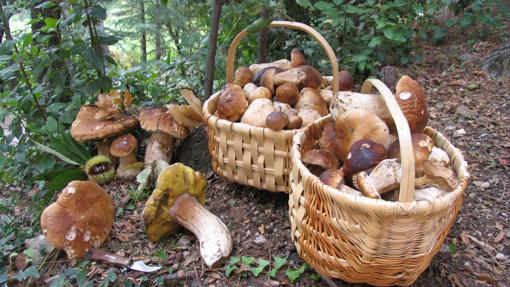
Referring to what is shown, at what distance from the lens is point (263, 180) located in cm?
209

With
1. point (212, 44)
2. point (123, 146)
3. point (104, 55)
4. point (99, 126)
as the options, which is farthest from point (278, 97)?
point (104, 55)

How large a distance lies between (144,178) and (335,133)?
46.3 inches

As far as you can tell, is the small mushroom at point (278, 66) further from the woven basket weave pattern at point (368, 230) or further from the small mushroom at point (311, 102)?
the woven basket weave pattern at point (368, 230)

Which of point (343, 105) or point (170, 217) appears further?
point (170, 217)

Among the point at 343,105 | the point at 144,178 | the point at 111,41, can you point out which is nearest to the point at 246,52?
the point at 111,41

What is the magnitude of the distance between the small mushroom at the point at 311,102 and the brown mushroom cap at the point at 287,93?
35mm

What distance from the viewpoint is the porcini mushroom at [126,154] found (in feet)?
8.05

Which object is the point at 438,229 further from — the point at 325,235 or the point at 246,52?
the point at 246,52

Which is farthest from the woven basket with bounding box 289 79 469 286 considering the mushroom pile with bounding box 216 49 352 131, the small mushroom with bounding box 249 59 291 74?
the small mushroom with bounding box 249 59 291 74

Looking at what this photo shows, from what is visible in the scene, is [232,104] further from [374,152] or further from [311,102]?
[374,152]

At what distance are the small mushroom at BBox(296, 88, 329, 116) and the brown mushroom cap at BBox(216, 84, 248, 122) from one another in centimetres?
29

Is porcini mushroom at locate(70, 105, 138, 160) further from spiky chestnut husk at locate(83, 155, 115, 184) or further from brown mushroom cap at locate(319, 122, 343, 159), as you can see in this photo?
brown mushroom cap at locate(319, 122, 343, 159)

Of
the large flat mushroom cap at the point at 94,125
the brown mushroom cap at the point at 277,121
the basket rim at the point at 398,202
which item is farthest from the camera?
the large flat mushroom cap at the point at 94,125

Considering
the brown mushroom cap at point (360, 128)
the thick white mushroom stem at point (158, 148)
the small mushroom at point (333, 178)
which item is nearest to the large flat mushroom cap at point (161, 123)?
the thick white mushroom stem at point (158, 148)
